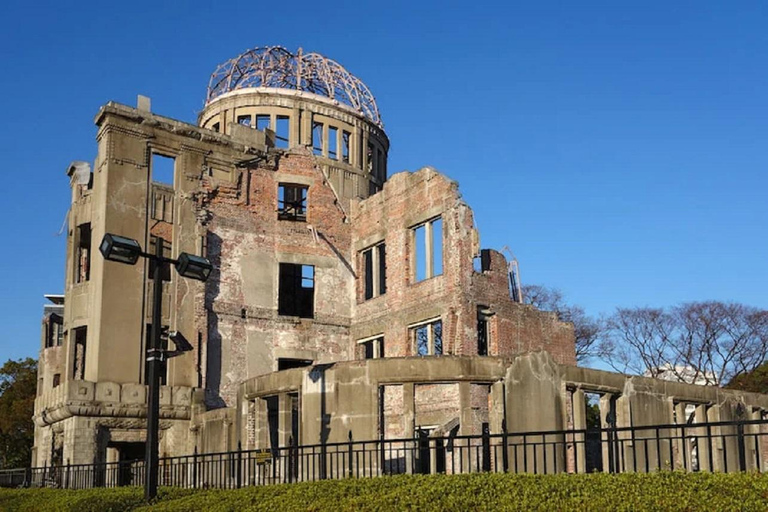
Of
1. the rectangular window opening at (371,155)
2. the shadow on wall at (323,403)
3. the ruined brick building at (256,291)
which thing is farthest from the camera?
the rectangular window opening at (371,155)

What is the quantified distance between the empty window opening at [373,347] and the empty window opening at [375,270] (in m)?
1.64

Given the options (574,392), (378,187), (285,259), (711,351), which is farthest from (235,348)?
(711,351)

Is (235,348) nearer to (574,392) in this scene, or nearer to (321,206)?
(321,206)

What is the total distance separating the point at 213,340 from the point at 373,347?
591cm

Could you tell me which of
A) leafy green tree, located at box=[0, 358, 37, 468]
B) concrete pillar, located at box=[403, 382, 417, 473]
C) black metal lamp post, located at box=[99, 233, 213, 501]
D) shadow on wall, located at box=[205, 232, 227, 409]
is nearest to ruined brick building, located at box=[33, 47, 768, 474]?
shadow on wall, located at box=[205, 232, 227, 409]

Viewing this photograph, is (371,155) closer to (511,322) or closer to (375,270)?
(375,270)

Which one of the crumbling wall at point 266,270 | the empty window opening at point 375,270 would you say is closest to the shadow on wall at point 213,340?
the crumbling wall at point 266,270

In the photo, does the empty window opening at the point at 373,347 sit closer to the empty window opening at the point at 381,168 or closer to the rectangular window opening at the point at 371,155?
the rectangular window opening at the point at 371,155

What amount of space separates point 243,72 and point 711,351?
1135 inches

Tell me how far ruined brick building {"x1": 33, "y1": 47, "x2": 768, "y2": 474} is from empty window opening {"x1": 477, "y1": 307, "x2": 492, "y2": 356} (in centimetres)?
7

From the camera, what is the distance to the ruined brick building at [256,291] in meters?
27.4

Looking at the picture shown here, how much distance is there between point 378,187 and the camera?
38031 millimetres

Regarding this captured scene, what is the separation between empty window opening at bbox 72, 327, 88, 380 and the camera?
30.7 meters

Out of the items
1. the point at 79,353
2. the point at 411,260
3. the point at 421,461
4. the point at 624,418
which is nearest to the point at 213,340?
the point at 79,353
